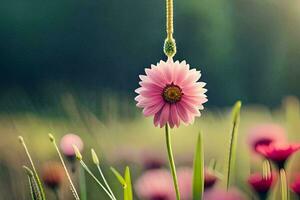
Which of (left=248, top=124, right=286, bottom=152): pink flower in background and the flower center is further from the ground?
the flower center

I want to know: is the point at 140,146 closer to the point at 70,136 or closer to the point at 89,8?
the point at 70,136

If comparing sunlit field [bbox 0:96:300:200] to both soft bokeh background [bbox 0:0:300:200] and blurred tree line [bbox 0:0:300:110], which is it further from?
blurred tree line [bbox 0:0:300:110]

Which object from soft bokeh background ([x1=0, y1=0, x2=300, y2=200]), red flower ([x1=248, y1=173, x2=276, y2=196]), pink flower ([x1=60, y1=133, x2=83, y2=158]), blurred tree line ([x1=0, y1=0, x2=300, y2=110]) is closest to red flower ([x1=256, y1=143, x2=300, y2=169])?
red flower ([x1=248, y1=173, x2=276, y2=196])

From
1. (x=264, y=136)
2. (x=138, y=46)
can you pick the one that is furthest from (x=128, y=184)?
(x=138, y=46)

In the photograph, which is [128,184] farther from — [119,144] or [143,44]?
[143,44]

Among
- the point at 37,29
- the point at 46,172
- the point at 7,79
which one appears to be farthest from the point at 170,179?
the point at 37,29

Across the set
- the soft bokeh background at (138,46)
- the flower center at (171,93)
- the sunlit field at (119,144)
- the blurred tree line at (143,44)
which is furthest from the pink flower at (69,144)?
the blurred tree line at (143,44)

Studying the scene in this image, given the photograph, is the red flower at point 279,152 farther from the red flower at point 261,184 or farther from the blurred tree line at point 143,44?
the blurred tree line at point 143,44
